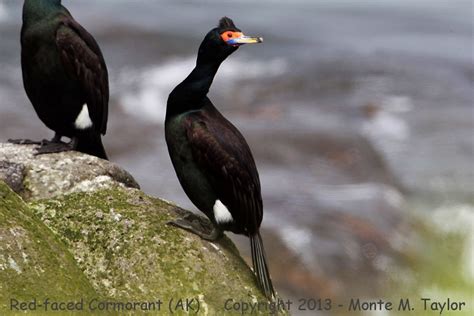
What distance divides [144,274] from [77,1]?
2449cm

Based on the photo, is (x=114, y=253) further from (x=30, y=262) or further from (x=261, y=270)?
(x=261, y=270)

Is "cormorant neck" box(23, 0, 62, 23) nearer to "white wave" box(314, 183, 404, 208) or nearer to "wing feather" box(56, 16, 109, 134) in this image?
"wing feather" box(56, 16, 109, 134)

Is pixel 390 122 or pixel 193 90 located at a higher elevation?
pixel 193 90

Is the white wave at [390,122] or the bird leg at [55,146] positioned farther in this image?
the white wave at [390,122]

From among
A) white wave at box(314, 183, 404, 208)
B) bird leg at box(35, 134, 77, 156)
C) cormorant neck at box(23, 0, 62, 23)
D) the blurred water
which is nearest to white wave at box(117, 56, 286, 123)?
the blurred water

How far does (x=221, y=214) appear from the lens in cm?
597

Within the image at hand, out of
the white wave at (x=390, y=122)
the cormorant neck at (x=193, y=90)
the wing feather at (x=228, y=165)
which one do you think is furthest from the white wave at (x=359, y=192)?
the cormorant neck at (x=193, y=90)

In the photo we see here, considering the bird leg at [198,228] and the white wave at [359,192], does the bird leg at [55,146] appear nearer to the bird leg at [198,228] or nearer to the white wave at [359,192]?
the bird leg at [198,228]

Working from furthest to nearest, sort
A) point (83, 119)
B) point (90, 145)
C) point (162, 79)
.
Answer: point (162, 79), point (90, 145), point (83, 119)

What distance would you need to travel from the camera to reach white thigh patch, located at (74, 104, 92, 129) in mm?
7660
